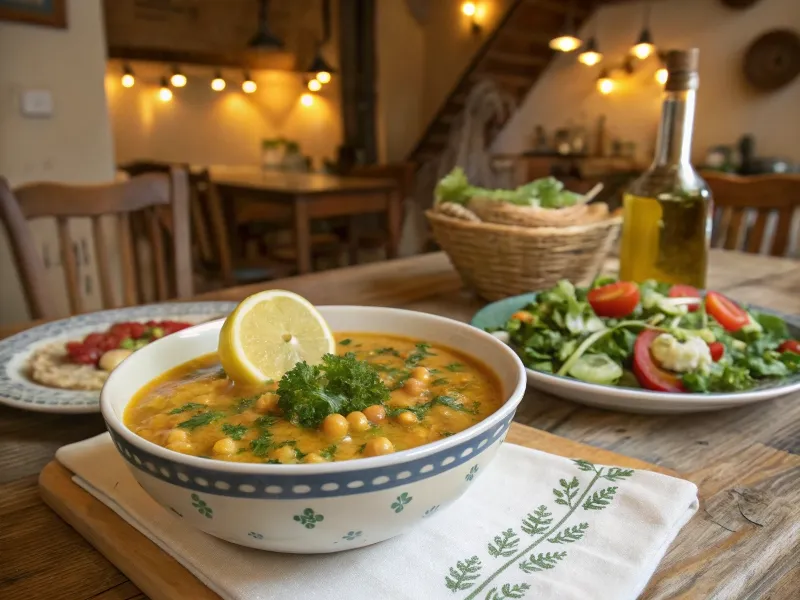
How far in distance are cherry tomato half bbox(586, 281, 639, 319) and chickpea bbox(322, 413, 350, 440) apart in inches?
24.9

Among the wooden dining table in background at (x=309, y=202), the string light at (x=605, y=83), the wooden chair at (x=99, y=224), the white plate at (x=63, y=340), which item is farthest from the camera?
the string light at (x=605, y=83)

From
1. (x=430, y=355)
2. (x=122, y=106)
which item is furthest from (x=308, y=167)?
(x=430, y=355)

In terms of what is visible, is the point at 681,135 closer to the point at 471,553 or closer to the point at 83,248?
the point at 471,553

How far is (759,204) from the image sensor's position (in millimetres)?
2385

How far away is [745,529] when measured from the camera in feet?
2.08

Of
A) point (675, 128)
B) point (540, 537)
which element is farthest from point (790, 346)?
point (540, 537)

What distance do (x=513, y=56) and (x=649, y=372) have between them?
7132mm

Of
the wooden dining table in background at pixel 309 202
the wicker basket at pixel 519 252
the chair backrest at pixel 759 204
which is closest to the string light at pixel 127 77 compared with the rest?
the wooden dining table in background at pixel 309 202

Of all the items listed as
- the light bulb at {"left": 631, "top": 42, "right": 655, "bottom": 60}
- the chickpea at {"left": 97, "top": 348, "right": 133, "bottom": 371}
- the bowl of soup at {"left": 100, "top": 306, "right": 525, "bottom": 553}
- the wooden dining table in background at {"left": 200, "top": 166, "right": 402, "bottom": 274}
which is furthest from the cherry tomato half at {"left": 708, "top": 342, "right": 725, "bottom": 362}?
the light bulb at {"left": 631, "top": 42, "right": 655, "bottom": 60}

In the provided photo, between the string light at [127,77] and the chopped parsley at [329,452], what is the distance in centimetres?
886

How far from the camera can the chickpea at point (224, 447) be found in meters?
0.56

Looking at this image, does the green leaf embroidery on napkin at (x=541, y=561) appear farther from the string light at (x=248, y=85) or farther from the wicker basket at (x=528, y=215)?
the string light at (x=248, y=85)

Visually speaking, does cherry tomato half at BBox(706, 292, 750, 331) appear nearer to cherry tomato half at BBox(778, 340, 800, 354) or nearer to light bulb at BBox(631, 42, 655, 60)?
cherry tomato half at BBox(778, 340, 800, 354)

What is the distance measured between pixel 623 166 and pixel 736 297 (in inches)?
228
